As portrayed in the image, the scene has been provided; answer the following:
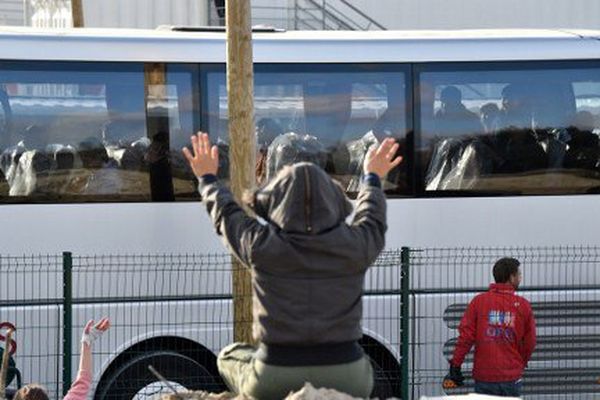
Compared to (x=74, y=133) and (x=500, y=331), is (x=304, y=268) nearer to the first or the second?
(x=500, y=331)

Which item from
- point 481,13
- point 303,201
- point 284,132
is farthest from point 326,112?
point 481,13

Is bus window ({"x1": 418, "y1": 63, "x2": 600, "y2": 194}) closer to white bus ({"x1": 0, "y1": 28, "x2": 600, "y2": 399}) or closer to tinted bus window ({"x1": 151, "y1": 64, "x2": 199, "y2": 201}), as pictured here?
white bus ({"x1": 0, "y1": 28, "x2": 600, "y2": 399})

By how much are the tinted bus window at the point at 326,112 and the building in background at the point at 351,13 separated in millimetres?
12269

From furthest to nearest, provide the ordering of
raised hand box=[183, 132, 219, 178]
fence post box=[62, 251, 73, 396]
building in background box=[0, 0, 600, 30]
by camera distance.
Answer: building in background box=[0, 0, 600, 30], fence post box=[62, 251, 73, 396], raised hand box=[183, 132, 219, 178]

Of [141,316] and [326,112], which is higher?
[326,112]

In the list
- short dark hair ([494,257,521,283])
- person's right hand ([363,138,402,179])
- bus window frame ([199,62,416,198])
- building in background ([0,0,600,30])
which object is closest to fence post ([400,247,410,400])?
short dark hair ([494,257,521,283])

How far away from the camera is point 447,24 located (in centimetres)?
2706

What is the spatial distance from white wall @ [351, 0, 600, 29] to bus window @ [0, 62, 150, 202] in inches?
619

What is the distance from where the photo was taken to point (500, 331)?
409 inches

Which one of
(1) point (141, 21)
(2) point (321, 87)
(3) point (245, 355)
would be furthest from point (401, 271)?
(1) point (141, 21)

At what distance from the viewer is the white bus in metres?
11.4

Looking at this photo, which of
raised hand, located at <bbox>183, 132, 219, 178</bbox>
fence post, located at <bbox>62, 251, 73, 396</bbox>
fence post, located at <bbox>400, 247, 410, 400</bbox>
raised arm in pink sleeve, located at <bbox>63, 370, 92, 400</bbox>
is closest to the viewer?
raised hand, located at <bbox>183, 132, 219, 178</bbox>

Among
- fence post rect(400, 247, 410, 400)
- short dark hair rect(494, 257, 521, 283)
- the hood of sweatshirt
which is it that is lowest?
fence post rect(400, 247, 410, 400)

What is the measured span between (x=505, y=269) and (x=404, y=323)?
52.4 inches
